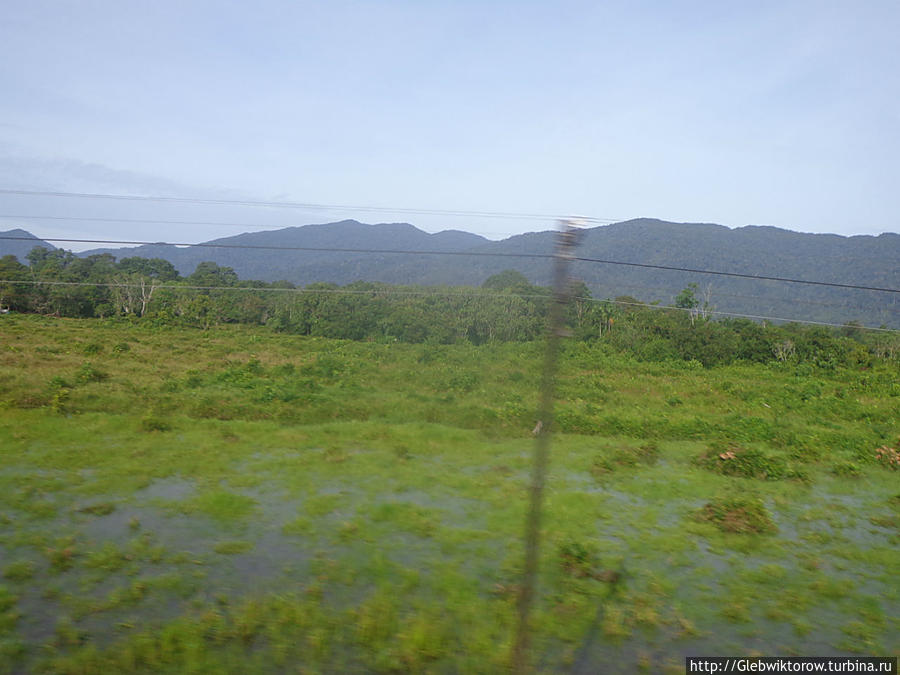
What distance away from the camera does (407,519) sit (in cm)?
624

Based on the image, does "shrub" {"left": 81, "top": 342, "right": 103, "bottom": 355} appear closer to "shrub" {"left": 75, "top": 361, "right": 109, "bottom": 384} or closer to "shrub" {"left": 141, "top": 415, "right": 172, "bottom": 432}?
"shrub" {"left": 75, "top": 361, "right": 109, "bottom": 384}

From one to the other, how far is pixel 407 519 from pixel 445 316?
436 inches

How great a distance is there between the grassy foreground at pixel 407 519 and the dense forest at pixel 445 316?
4166mm

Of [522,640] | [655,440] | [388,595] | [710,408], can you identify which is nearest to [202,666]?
[388,595]

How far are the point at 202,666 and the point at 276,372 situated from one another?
8.45m

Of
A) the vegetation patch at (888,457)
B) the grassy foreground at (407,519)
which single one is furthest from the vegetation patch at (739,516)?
the vegetation patch at (888,457)

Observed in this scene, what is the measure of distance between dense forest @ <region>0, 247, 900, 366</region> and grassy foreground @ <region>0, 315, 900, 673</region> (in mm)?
4166

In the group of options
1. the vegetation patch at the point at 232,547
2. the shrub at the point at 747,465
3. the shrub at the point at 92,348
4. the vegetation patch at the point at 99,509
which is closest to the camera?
the vegetation patch at the point at 232,547

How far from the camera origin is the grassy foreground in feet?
13.6

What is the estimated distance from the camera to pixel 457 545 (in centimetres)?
571

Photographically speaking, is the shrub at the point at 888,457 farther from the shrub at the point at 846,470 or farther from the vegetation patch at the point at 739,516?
the vegetation patch at the point at 739,516

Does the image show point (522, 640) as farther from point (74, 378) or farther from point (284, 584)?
point (74, 378)

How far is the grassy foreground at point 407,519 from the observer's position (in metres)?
4.14

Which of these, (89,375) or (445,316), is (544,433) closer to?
(89,375)
